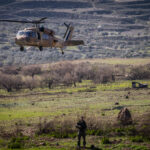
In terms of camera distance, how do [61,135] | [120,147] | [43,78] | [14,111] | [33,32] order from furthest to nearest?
1. [43,78]
2. [14,111]
3. [33,32]
4. [61,135]
5. [120,147]

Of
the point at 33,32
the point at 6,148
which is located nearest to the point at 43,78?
the point at 33,32

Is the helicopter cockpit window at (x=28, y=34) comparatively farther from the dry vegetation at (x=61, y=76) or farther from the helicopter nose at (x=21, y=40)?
the dry vegetation at (x=61, y=76)

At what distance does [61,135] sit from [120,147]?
5.17 metres

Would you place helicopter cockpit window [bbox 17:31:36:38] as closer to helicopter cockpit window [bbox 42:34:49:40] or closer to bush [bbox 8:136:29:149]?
helicopter cockpit window [bbox 42:34:49:40]

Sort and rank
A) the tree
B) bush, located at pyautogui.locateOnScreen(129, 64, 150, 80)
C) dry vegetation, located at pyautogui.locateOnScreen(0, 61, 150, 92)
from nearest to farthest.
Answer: dry vegetation, located at pyautogui.locateOnScreen(0, 61, 150, 92)
bush, located at pyautogui.locateOnScreen(129, 64, 150, 80)
the tree

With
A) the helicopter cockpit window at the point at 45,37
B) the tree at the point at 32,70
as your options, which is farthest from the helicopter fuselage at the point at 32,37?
the tree at the point at 32,70

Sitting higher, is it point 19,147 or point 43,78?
point 43,78

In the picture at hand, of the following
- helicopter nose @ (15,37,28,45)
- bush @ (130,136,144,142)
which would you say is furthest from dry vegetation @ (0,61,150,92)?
bush @ (130,136,144,142)

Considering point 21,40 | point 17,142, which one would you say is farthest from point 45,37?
point 17,142

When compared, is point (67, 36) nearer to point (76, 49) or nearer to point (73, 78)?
point (73, 78)

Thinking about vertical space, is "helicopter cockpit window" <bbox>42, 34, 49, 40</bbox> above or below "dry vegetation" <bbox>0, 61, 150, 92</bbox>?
below

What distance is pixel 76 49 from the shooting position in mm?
175000

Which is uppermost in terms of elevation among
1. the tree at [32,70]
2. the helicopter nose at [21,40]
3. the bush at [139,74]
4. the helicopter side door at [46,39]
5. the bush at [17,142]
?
the tree at [32,70]

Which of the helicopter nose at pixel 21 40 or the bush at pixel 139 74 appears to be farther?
the bush at pixel 139 74
